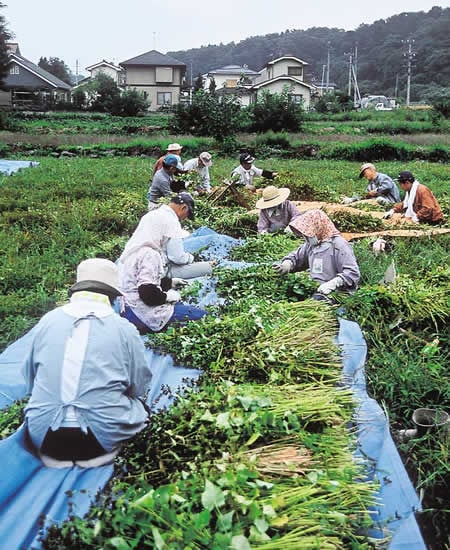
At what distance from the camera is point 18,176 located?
13695 millimetres

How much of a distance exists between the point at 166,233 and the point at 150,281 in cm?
54

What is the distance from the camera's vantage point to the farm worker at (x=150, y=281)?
4.45 m

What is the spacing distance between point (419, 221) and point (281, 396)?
5.95 m

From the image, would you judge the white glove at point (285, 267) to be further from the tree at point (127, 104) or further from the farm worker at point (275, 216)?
the tree at point (127, 104)

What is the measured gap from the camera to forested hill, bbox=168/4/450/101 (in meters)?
61.7

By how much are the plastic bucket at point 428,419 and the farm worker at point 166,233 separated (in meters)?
2.40

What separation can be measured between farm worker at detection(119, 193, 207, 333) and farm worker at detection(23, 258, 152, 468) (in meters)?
1.56

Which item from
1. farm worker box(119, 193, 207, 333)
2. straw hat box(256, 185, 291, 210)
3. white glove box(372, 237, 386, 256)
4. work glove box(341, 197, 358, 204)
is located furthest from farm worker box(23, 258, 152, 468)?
work glove box(341, 197, 358, 204)

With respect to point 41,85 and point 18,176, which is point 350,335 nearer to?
point 18,176

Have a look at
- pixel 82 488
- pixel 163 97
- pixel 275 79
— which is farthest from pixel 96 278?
pixel 163 97

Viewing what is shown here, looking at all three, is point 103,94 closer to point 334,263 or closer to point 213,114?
point 213,114

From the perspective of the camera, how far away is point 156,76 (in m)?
49.6

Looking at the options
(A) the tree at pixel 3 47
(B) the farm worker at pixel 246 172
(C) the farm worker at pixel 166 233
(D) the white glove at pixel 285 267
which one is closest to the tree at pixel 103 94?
(A) the tree at pixel 3 47

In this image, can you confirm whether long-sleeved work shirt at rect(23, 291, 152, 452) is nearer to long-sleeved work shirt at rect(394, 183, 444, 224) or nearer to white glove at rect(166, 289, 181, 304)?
white glove at rect(166, 289, 181, 304)
